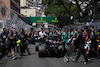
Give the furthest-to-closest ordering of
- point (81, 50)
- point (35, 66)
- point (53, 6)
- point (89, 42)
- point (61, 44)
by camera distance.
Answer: point (53, 6)
point (61, 44)
point (89, 42)
point (81, 50)
point (35, 66)

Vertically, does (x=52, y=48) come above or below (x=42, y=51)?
above

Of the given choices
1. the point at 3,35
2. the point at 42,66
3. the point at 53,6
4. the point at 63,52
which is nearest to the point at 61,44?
the point at 63,52

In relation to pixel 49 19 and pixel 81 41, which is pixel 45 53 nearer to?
pixel 81 41

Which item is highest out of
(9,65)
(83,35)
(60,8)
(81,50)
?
(60,8)

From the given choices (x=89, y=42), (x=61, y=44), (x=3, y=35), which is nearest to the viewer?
(x=89, y=42)

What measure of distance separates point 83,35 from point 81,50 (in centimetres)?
67

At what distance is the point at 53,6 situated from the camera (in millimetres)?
41344

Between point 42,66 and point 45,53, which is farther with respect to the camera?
point 45,53

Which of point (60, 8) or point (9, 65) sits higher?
point (60, 8)

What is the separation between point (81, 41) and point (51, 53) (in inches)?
104

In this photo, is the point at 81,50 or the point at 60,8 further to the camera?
the point at 60,8

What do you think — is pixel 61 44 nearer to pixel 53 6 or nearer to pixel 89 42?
pixel 89 42

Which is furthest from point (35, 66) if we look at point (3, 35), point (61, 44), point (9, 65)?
point (3, 35)

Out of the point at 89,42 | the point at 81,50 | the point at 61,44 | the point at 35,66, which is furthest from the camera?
the point at 61,44
